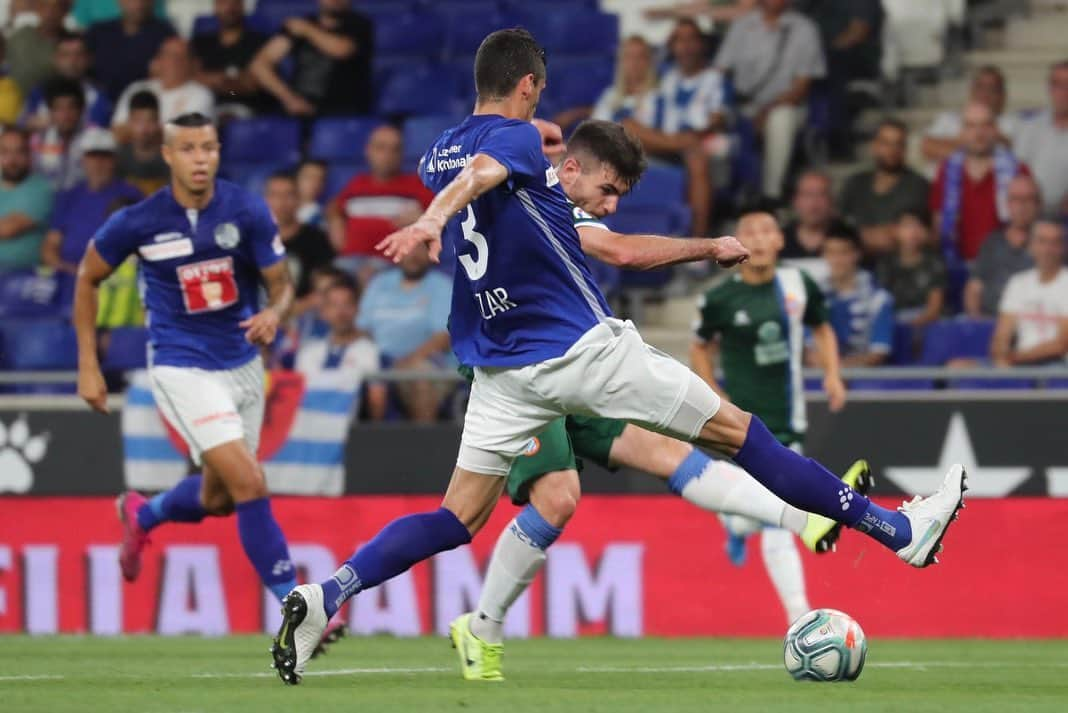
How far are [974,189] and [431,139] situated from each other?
13.3ft

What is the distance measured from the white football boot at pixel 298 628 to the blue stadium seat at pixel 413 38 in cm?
969

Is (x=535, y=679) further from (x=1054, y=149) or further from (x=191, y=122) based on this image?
(x=1054, y=149)

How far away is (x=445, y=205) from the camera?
234 inches

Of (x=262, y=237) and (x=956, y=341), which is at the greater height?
(x=262, y=237)

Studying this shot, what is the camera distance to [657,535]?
11.2 metres

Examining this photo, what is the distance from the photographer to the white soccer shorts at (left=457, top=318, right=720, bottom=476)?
6.59 m

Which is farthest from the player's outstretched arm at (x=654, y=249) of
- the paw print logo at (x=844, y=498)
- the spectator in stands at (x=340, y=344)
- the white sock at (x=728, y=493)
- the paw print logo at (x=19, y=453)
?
the paw print logo at (x=19, y=453)

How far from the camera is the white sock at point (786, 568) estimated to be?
9.70 m

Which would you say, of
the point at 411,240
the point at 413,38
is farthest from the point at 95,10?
the point at 411,240

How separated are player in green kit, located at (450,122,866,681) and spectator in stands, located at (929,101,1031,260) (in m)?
4.66

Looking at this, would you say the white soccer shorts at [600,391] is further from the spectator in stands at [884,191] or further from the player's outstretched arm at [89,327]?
the spectator in stands at [884,191]

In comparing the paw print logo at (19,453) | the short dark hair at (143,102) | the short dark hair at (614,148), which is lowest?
the paw print logo at (19,453)

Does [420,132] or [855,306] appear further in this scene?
[420,132]

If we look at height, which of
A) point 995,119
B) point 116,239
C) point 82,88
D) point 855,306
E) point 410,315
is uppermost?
point 995,119
